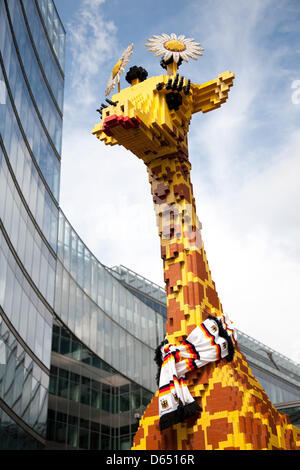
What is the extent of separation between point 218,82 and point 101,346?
19.1 m

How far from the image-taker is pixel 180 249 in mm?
10406

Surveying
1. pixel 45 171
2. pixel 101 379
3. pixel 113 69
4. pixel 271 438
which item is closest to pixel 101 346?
pixel 101 379

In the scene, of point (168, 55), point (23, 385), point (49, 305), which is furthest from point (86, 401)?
point (168, 55)

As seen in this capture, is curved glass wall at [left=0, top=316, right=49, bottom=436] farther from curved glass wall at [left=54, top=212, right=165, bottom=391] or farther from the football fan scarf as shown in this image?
the football fan scarf

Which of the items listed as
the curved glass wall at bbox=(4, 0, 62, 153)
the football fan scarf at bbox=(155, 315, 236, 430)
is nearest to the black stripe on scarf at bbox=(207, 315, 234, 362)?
the football fan scarf at bbox=(155, 315, 236, 430)

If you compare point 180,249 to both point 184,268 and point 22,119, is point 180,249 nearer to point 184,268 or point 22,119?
point 184,268

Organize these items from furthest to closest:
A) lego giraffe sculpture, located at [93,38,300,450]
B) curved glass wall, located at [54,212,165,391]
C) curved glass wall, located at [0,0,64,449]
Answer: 1. curved glass wall, located at [54,212,165,391]
2. curved glass wall, located at [0,0,64,449]
3. lego giraffe sculpture, located at [93,38,300,450]

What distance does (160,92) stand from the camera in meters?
11.3

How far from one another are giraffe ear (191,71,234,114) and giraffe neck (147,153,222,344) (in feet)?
4.63

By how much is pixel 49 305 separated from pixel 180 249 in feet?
47.6

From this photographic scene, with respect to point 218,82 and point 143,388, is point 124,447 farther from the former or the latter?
point 218,82

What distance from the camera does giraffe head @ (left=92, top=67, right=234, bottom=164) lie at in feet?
34.6

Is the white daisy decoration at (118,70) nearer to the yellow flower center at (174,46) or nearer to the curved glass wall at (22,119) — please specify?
the yellow flower center at (174,46)

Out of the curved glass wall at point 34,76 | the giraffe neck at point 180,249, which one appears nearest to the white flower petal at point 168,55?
the giraffe neck at point 180,249
